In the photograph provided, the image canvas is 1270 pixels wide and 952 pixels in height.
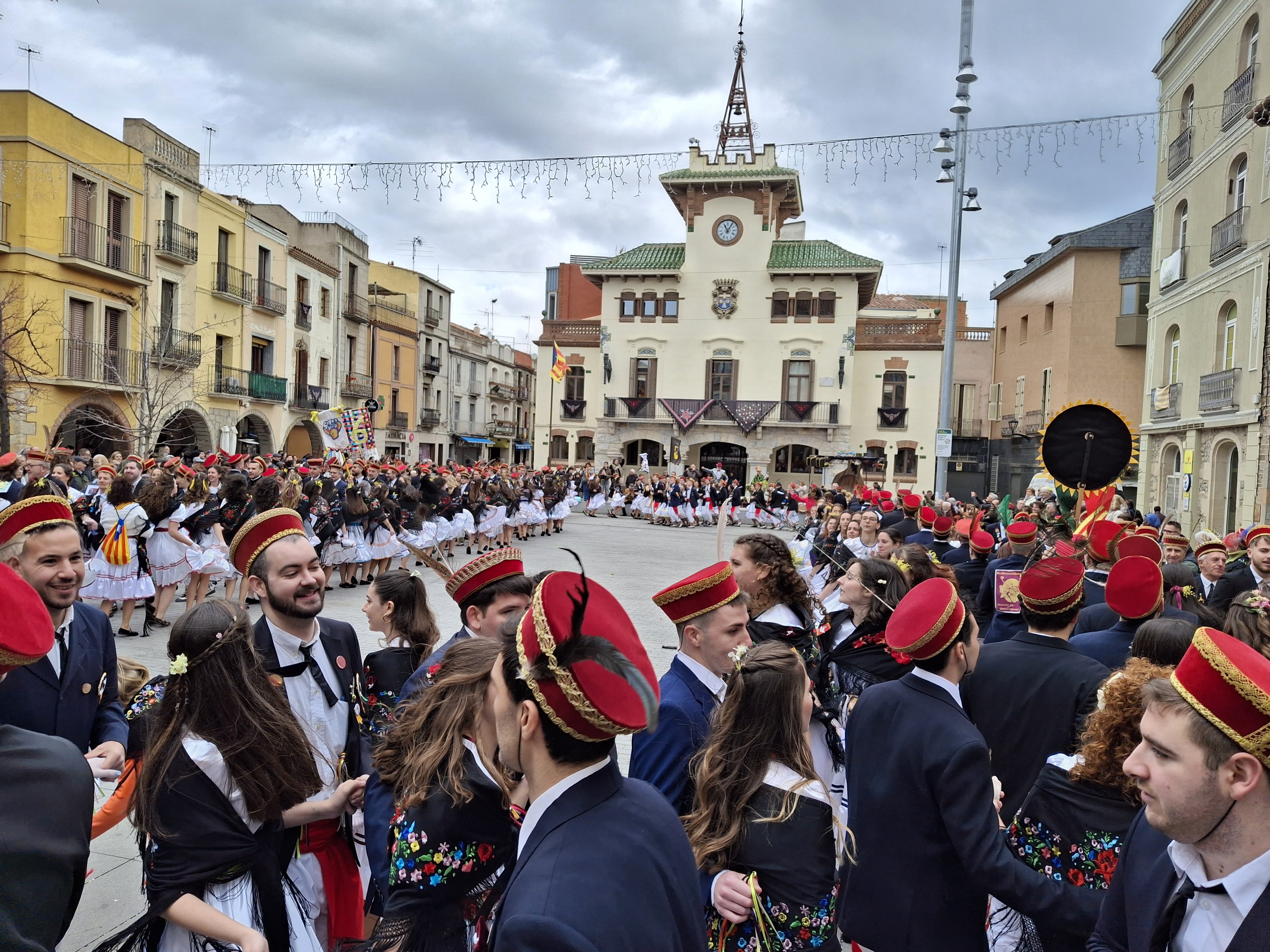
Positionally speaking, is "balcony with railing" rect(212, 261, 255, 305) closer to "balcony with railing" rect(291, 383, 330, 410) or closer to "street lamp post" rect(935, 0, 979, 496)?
"balcony with railing" rect(291, 383, 330, 410)

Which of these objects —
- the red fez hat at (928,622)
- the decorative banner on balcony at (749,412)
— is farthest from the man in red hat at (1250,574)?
the decorative banner on balcony at (749,412)

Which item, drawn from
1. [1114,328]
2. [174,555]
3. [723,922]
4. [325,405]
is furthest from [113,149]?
[1114,328]

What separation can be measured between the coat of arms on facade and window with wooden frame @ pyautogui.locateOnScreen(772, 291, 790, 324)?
1.86 m

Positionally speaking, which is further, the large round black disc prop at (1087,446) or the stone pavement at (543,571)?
Answer: the large round black disc prop at (1087,446)

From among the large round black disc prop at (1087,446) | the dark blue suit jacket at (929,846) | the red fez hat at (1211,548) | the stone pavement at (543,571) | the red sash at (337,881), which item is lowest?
the stone pavement at (543,571)

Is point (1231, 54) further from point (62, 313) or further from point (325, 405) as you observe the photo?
point (325, 405)

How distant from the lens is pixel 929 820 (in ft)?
8.73

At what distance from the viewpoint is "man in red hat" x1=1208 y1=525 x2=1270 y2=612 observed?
6297mm

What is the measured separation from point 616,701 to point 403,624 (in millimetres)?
2446

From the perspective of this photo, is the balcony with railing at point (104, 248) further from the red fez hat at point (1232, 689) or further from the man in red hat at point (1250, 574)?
the red fez hat at point (1232, 689)

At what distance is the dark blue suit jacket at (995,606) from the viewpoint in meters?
5.70

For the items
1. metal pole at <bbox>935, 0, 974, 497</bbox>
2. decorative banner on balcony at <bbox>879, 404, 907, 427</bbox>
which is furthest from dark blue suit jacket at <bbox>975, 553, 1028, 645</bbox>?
decorative banner on balcony at <bbox>879, 404, 907, 427</bbox>

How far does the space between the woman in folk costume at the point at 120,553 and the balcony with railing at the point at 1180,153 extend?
24.0 meters

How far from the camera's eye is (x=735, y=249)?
39938 mm
